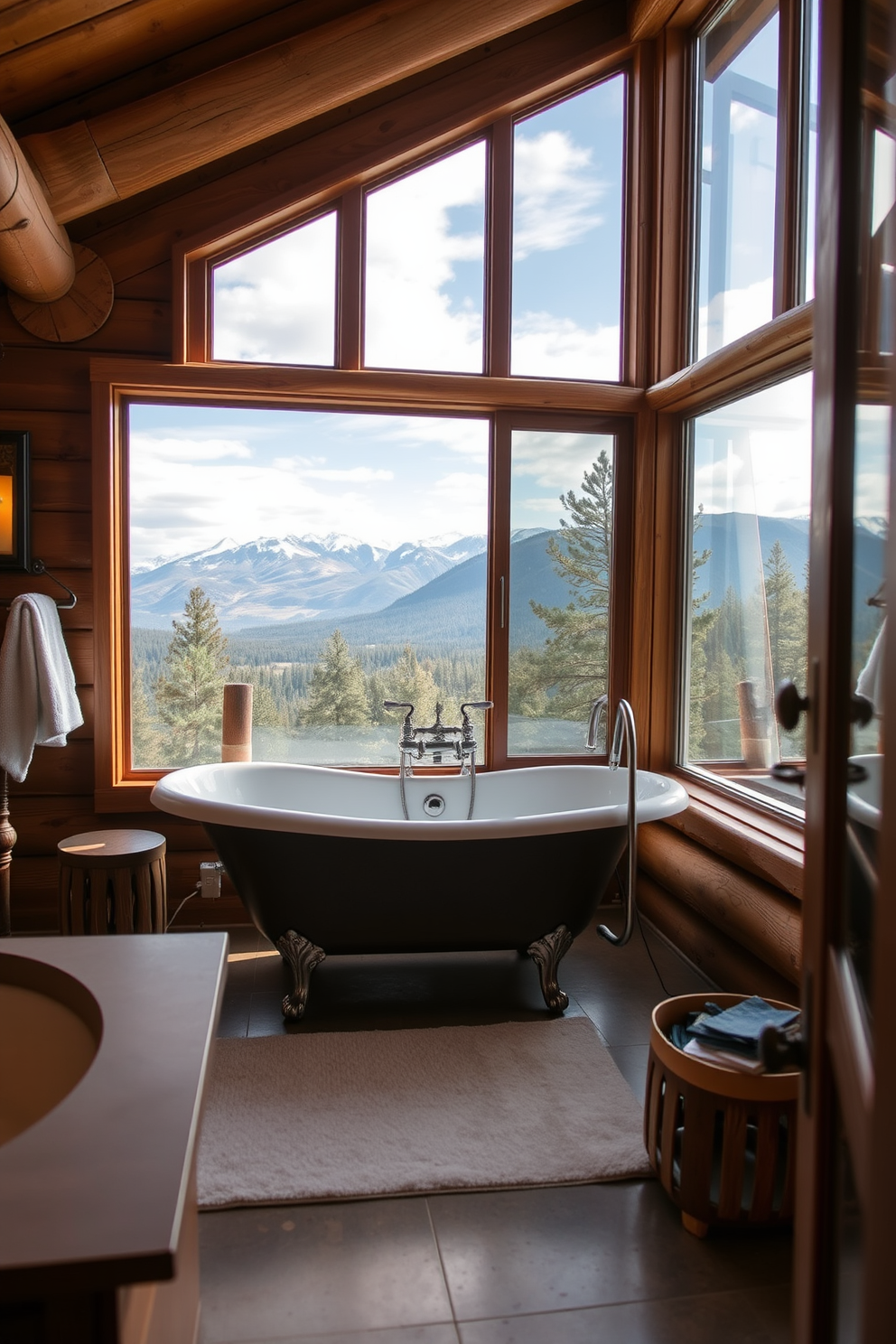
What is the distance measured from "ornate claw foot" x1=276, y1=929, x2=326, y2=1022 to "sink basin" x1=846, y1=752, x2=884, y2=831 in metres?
2.15

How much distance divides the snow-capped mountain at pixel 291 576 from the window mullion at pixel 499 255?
74 centimetres

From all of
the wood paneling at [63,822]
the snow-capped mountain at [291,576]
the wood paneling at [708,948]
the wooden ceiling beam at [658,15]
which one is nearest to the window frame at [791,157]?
the wooden ceiling beam at [658,15]

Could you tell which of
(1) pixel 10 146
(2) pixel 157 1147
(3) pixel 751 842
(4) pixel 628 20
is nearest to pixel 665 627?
(3) pixel 751 842

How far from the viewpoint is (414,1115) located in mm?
2266

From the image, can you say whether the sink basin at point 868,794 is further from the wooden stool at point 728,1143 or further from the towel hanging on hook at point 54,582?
the towel hanging on hook at point 54,582

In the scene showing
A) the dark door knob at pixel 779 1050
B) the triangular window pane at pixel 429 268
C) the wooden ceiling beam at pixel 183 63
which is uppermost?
the wooden ceiling beam at pixel 183 63

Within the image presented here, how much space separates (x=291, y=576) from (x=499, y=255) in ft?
5.02

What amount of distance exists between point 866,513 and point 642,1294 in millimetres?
1547

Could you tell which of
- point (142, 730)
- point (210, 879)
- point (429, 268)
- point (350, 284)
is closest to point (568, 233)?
point (429, 268)

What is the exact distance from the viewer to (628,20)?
3.67 m

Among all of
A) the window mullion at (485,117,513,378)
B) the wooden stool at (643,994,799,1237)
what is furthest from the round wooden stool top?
the window mullion at (485,117,513,378)

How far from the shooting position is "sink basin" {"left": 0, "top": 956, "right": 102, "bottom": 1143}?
109 centimetres

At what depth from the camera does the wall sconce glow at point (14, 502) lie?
3324 millimetres

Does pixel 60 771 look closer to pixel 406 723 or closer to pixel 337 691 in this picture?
pixel 337 691
